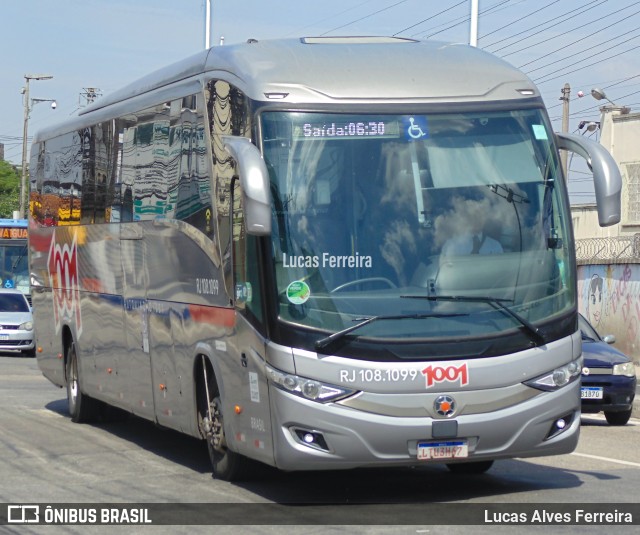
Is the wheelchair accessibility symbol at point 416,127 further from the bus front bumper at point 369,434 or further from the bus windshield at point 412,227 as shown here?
the bus front bumper at point 369,434

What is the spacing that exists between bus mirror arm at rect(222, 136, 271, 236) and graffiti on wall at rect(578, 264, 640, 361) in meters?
24.8

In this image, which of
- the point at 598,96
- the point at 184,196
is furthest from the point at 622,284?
the point at 184,196

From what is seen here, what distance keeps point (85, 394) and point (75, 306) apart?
109cm

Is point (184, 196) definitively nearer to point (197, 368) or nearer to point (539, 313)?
point (197, 368)

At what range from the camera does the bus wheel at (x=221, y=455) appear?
10938mm

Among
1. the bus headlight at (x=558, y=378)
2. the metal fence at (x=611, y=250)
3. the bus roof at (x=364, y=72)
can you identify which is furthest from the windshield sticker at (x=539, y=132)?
the metal fence at (x=611, y=250)

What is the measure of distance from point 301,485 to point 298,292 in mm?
2190

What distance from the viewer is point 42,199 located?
1858 centimetres

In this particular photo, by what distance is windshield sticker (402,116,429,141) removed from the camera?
32.7 feet

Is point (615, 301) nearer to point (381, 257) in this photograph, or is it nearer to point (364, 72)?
point (364, 72)

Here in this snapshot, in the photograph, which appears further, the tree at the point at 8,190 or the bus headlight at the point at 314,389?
the tree at the point at 8,190

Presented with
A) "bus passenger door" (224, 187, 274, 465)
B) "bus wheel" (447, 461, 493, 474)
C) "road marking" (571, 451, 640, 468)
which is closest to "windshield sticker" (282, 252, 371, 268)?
"bus passenger door" (224, 187, 274, 465)

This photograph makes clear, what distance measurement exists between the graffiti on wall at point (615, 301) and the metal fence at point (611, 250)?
154mm

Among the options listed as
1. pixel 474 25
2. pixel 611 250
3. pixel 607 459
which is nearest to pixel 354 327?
pixel 607 459
